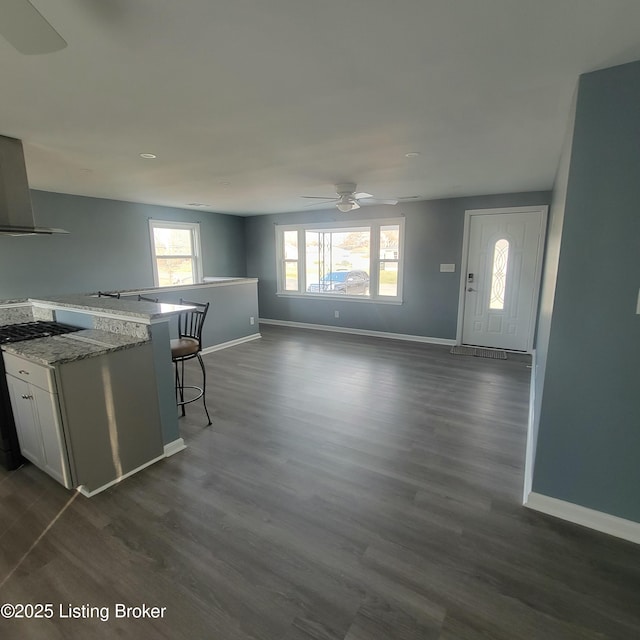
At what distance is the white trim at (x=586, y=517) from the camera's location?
1817mm

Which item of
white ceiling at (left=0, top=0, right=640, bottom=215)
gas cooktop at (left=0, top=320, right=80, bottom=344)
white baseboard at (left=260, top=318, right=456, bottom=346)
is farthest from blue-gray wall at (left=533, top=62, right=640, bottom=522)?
white baseboard at (left=260, top=318, right=456, bottom=346)

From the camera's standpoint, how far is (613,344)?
174cm

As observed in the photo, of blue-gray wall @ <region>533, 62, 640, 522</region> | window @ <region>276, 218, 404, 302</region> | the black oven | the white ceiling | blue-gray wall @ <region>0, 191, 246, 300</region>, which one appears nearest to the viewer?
the white ceiling

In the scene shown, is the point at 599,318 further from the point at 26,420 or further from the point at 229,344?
the point at 229,344

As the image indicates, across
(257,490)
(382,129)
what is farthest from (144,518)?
(382,129)

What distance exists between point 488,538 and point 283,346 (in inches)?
167

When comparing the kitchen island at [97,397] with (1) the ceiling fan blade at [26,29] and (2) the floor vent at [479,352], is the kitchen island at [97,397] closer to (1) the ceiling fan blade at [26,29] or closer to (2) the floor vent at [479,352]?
(1) the ceiling fan blade at [26,29]

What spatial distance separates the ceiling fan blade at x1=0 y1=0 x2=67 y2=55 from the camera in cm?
93

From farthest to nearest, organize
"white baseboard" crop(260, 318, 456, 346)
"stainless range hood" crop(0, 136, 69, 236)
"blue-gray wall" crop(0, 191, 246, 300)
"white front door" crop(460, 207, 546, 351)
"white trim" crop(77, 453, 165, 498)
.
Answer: "white baseboard" crop(260, 318, 456, 346), "white front door" crop(460, 207, 546, 351), "blue-gray wall" crop(0, 191, 246, 300), "stainless range hood" crop(0, 136, 69, 236), "white trim" crop(77, 453, 165, 498)

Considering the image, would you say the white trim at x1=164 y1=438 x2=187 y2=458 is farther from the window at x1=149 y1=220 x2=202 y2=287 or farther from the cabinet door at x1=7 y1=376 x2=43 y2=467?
the window at x1=149 y1=220 x2=202 y2=287

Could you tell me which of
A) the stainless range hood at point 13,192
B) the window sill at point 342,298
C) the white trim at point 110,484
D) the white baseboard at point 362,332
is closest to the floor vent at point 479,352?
the white baseboard at point 362,332

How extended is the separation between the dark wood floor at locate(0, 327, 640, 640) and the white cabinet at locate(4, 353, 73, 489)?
7.5 inches

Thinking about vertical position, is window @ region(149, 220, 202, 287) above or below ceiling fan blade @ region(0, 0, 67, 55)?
below

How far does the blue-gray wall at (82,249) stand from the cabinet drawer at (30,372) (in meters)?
2.80
